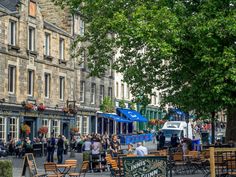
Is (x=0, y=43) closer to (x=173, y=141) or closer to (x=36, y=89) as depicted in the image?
(x=36, y=89)

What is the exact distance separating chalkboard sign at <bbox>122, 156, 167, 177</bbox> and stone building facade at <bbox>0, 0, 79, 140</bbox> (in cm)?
2638

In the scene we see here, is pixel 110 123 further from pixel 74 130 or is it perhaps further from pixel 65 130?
pixel 74 130

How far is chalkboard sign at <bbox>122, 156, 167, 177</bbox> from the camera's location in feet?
50.4

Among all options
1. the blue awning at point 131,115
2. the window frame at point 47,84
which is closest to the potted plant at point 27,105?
the window frame at point 47,84

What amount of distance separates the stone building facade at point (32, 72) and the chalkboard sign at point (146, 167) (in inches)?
1039

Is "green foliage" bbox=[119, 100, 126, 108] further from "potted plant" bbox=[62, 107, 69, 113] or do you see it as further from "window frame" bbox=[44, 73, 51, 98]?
"window frame" bbox=[44, 73, 51, 98]

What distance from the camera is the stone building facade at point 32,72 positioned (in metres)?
42.2

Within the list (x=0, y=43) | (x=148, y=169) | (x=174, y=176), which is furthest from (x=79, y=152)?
(x=148, y=169)

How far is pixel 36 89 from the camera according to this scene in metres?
46.6

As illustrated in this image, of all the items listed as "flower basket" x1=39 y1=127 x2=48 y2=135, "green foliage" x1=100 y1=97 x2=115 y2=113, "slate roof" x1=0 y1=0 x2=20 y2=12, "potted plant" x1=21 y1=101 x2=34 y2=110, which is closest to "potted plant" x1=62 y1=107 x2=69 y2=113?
"flower basket" x1=39 y1=127 x2=48 y2=135

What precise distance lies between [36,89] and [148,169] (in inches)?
1263

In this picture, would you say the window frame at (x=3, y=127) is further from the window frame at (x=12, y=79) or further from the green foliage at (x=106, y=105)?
the green foliage at (x=106, y=105)

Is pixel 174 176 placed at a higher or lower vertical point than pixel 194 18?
lower

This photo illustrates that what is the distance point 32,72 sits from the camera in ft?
151
